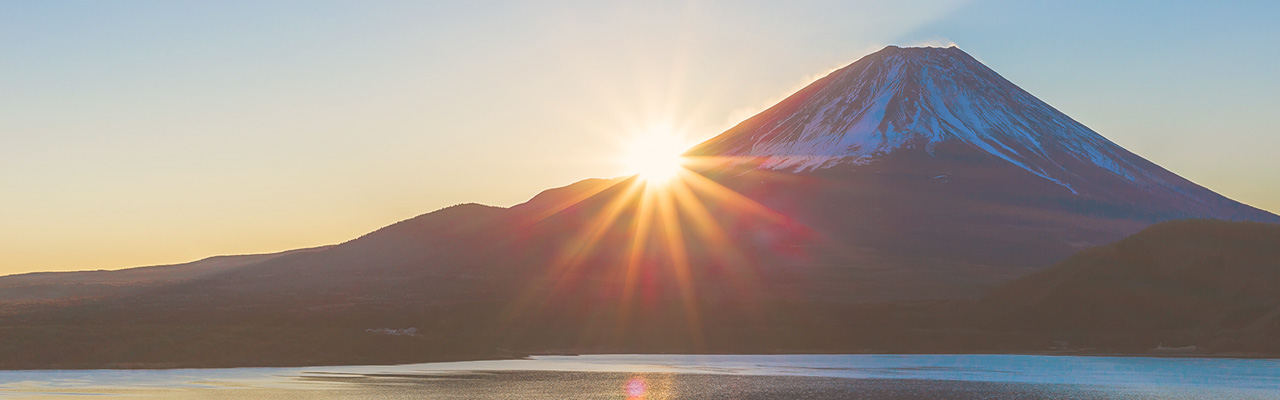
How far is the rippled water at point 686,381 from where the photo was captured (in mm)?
68875

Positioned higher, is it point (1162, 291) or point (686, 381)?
point (1162, 291)

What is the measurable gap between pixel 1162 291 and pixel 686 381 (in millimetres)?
87219

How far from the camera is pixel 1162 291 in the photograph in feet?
494

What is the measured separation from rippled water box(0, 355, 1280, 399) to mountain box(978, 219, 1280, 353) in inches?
998

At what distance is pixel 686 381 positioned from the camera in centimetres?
8406

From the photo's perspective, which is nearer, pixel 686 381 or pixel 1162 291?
pixel 686 381

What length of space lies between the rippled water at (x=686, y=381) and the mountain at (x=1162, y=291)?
25352 mm

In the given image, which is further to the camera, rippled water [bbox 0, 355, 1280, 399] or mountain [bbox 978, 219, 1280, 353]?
mountain [bbox 978, 219, 1280, 353]

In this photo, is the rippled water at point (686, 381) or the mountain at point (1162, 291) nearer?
the rippled water at point (686, 381)

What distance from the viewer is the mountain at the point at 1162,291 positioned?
140 m

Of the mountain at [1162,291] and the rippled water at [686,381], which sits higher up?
the mountain at [1162,291]

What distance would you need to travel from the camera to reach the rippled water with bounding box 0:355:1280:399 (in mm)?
68875

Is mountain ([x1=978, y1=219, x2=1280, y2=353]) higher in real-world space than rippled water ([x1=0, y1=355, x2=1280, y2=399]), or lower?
higher

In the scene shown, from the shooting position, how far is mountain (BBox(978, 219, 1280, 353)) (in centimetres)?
14012
